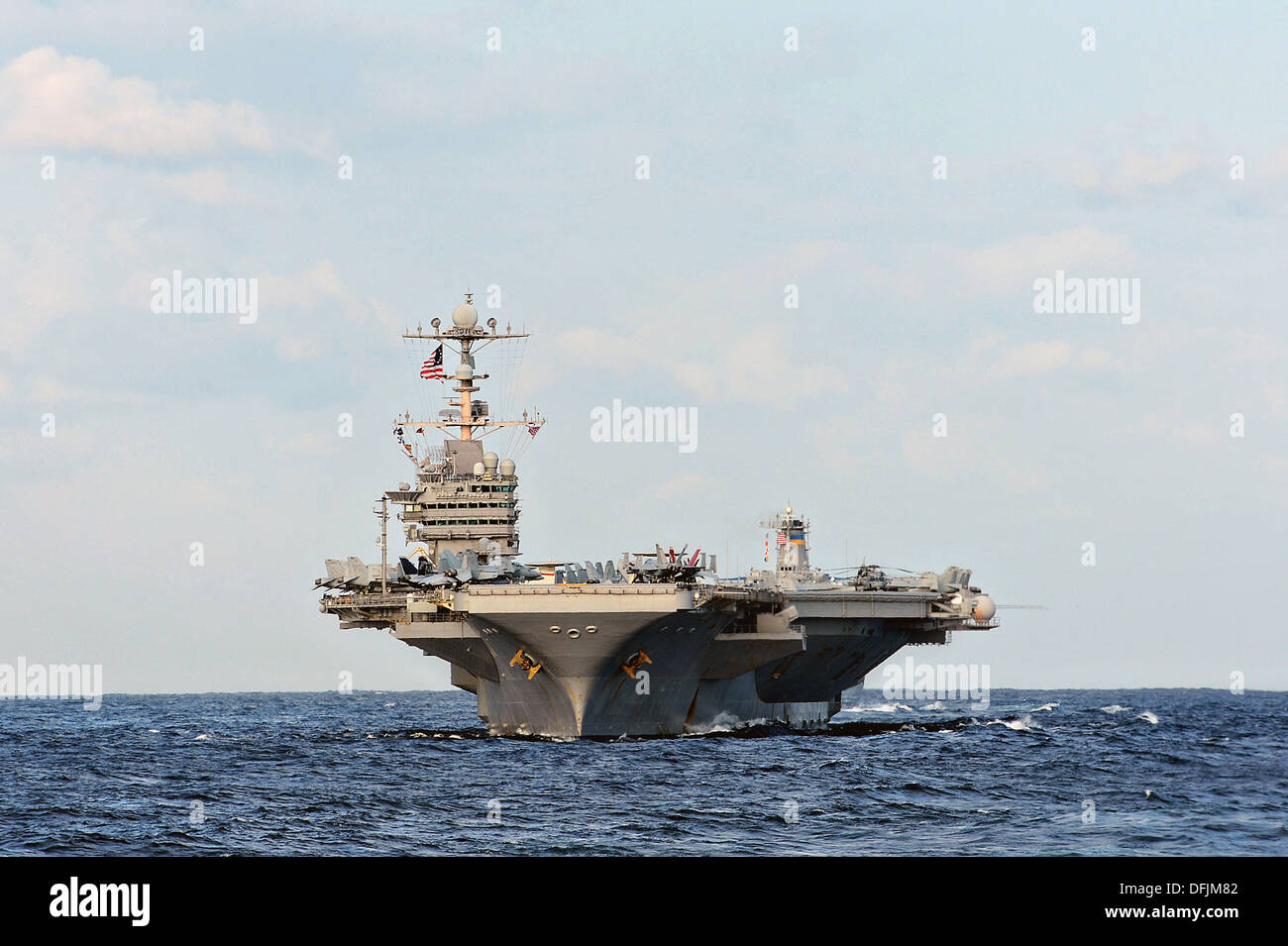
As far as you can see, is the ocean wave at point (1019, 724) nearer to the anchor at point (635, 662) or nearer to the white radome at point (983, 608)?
the white radome at point (983, 608)

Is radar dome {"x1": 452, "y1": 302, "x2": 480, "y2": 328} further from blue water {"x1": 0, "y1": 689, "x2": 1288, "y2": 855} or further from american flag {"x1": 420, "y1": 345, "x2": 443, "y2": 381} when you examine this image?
blue water {"x1": 0, "y1": 689, "x2": 1288, "y2": 855}

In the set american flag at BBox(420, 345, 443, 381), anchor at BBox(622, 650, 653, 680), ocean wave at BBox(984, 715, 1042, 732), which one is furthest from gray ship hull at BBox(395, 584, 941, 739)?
american flag at BBox(420, 345, 443, 381)

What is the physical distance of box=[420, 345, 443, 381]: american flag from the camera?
4916 centimetres

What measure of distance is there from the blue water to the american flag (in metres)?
12.0

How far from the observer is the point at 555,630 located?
117ft

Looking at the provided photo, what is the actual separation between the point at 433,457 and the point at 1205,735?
24619 mm

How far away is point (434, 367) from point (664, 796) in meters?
25.3

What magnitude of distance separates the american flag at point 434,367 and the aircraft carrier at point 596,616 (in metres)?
0.04

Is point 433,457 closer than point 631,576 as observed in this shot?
No

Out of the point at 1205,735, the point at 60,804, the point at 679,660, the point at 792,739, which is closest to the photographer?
the point at 60,804

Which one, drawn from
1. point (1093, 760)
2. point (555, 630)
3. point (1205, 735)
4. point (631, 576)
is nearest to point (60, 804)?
point (555, 630)

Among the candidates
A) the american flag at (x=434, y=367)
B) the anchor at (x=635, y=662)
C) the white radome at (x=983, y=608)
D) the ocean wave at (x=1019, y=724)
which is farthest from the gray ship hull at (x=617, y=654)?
the american flag at (x=434, y=367)
